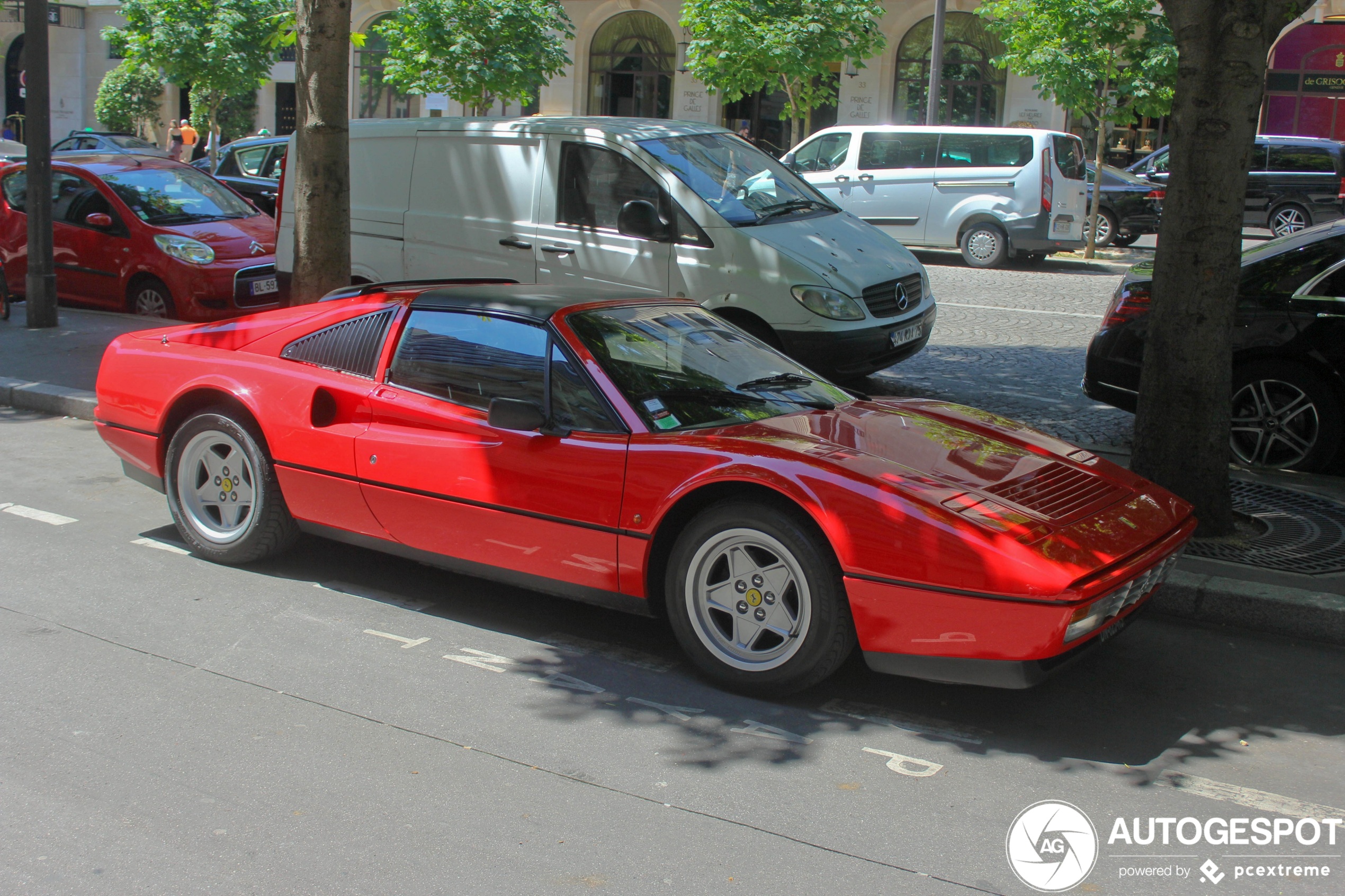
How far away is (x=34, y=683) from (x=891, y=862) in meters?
2.89

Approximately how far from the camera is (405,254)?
9406 mm

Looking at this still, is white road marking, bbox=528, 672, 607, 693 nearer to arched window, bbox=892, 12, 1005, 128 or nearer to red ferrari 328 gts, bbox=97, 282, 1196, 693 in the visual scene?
red ferrari 328 gts, bbox=97, 282, 1196, 693

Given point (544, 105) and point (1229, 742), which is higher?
point (544, 105)

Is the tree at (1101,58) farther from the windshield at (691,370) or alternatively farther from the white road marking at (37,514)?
the white road marking at (37,514)

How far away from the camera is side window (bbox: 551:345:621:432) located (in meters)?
4.39

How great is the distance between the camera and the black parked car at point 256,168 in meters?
16.5

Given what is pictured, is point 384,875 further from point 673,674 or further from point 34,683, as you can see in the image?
point 34,683

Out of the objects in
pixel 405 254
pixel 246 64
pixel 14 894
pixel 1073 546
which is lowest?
pixel 14 894

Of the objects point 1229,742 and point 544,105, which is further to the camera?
point 544,105

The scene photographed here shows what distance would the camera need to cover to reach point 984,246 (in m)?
17.2

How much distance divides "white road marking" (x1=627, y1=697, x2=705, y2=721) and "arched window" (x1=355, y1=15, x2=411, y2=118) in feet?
109

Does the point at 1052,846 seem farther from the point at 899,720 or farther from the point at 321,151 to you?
the point at 321,151

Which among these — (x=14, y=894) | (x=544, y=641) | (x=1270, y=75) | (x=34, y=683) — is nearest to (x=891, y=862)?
(x=544, y=641)

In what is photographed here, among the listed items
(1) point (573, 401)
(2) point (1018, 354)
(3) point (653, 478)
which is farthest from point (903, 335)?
(3) point (653, 478)
